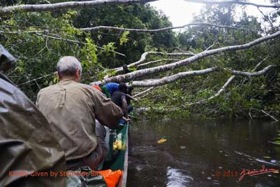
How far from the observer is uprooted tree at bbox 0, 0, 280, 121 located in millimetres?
4738

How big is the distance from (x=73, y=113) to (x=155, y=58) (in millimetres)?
7431

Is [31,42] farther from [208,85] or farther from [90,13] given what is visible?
[90,13]

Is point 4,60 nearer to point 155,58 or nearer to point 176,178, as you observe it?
point 176,178

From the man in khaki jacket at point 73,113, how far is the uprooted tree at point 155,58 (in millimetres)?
1677

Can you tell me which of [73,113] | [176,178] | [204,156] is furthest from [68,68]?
[204,156]

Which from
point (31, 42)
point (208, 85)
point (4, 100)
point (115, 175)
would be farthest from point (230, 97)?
point (4, 100)

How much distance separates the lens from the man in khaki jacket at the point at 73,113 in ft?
8.43

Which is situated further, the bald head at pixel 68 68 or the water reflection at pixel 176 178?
the water reflection at pixel 176 178

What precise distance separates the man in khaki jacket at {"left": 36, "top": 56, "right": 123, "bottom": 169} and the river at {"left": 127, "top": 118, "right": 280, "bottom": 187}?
9.01 feet

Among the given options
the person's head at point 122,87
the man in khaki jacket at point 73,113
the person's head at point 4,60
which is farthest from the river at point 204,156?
the person's head at point 4,60

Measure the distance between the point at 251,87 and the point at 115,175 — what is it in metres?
7.58

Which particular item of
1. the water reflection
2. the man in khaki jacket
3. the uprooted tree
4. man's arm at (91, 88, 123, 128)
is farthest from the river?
the man in khaki jacket

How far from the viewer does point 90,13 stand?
1636cm

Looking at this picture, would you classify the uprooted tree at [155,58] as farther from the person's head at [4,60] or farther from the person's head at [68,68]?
the person's head at [4,60]
